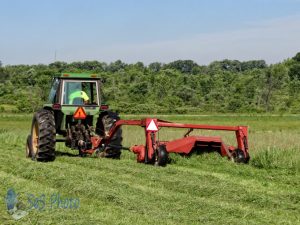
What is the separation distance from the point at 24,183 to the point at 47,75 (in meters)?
54.0

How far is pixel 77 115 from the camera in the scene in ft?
39.2

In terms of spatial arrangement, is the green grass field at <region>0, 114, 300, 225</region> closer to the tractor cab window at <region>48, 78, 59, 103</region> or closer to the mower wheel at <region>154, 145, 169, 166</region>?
the mower wheel at <region>154, 145, 169, 166</region>

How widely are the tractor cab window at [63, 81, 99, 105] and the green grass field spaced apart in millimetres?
1418

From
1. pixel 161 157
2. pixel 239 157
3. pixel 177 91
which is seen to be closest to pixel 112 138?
pixel 161 157

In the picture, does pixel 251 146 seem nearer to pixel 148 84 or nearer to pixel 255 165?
pixel 255 165

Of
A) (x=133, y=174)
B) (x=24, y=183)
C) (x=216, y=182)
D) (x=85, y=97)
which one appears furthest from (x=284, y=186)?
(x=85, y=97)

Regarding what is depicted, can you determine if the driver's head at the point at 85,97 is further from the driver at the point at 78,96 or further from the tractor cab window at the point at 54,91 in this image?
the tractor cab window at the point at 54,91

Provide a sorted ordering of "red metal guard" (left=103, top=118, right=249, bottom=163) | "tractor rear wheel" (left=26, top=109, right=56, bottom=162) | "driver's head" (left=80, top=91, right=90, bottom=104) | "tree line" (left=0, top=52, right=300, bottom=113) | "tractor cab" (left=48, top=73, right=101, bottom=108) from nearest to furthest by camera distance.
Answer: "red metal guard" (left=103, top=118, right=249, bottom=163) < "tractor rear wheel" (left=26, top=109, right=56, bottom=162) < "tractor cab" (left=48, top=73, right=101, bottom=108) < "driver's head" (left=80, top=91, right=90, bottom=104) < "tree line" (left=0, top=52, right=300, bottom=113)

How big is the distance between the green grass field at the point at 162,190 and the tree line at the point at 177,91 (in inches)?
1555

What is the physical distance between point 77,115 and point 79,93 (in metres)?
0.84

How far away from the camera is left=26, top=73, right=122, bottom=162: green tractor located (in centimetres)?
1209

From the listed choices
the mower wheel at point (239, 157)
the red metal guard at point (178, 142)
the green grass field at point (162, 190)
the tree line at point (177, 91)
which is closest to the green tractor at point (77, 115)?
the red metal guard at point (178, 142)

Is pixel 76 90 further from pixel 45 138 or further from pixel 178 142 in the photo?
pixel 178 142

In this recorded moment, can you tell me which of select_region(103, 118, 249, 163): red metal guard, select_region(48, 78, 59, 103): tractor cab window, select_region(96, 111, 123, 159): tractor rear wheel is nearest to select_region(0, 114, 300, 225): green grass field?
select_region(103, 118, 249, 163): red metal guard
